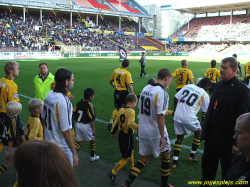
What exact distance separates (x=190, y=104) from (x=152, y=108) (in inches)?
56.4

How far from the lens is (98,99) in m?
11.3

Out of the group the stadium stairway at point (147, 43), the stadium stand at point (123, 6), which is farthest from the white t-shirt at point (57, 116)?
the stadium stand at point (123, 6)

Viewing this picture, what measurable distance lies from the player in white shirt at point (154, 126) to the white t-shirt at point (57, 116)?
1289mm

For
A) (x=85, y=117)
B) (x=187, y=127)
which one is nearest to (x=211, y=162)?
(x=187, y=127)

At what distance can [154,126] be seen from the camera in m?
→ 3.87

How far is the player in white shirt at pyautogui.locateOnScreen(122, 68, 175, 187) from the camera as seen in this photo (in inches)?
147

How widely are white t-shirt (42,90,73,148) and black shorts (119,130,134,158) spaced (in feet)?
4.38

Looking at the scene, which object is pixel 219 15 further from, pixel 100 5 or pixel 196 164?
pixel 196 164

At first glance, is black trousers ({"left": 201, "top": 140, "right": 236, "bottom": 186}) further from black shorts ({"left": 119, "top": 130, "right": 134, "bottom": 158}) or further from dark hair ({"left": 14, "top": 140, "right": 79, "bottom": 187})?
dark hair ({"left": 14, "top": 140, "right": 79, "bottom": 187})

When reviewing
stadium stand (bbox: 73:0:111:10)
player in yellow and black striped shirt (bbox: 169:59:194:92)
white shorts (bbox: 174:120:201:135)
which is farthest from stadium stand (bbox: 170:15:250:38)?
white shorts (bbox: 174:120:201:135)

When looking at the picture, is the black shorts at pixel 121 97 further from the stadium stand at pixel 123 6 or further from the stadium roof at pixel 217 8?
the stadium stand at pixel 123 6

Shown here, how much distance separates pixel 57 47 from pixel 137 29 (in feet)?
113

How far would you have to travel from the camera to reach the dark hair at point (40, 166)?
49.8 inches

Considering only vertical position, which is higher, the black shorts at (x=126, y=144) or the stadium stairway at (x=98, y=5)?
the stadium stairway at (x=98, y=5)
